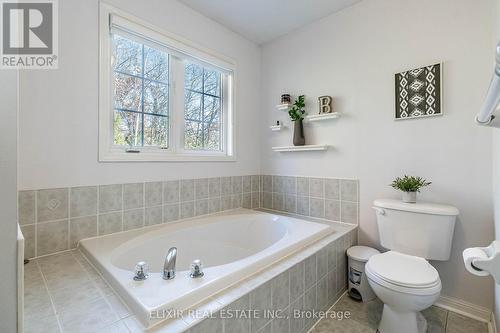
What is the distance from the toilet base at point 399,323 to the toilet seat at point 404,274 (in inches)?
9.9

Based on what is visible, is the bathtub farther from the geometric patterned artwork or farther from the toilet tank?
the geometric patterned artwork

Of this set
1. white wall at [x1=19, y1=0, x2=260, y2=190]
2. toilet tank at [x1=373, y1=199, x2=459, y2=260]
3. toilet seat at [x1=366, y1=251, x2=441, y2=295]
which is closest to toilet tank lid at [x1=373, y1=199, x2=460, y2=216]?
toilet tank at [x1=373, y1=199, x2=459, y2=260]

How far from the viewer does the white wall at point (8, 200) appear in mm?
629

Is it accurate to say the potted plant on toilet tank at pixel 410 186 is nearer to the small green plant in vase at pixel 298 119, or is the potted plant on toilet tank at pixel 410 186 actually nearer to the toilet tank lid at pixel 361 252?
the toilet tank lid at pixel 361 252

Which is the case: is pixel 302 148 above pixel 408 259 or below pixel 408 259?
above

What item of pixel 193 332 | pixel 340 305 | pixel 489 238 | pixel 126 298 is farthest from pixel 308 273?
pixel 489 238

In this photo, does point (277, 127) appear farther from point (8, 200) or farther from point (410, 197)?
point (8, 200)

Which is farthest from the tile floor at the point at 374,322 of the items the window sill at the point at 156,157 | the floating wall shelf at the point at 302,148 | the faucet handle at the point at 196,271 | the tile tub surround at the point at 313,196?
the window sill at the point at 156,157

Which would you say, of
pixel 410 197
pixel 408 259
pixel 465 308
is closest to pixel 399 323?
pixel 408 259

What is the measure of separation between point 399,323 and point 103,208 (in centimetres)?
206

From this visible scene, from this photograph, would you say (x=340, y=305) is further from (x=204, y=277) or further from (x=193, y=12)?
(x=193, y=12)

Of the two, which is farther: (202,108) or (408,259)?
(202,108)

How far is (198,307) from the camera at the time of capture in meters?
0.99

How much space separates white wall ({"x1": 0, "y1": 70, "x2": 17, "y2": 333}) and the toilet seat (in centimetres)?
161
